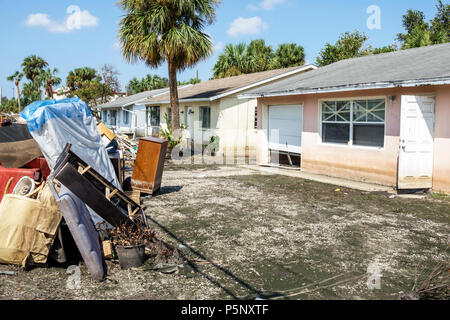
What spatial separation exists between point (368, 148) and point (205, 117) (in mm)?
11398

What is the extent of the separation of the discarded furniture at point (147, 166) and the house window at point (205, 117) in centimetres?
1136

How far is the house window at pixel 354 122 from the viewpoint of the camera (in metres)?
10.6

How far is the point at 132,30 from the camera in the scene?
17062 mm

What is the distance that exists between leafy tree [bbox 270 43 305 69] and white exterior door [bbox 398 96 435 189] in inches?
954

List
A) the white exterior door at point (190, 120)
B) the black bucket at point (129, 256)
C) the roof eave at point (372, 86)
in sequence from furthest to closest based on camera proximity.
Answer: the white exterior door at point (190, 120) < the roof eave at point (372, 86) < the black bucket at point (129, 256)

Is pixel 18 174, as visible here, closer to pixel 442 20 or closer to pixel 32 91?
pixel 442 20

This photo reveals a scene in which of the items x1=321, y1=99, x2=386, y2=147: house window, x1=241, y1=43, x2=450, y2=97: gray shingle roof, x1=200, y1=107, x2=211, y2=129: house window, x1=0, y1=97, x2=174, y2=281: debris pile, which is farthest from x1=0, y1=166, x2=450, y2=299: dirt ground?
x1=200, y1=107, x2=211, y2=129: house window

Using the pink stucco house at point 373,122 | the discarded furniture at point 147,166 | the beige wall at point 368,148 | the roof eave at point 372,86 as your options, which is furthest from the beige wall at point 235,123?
the discarded furniture at point 147,166

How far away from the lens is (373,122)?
35.0 feet

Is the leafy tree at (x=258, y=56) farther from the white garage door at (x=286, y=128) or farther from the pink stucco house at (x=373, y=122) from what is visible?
the white garage door at (x=286, y=128)

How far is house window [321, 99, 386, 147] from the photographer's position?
1055cm

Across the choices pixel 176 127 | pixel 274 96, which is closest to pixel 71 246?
pixel 274 96

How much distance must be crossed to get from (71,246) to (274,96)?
10.8 meters
